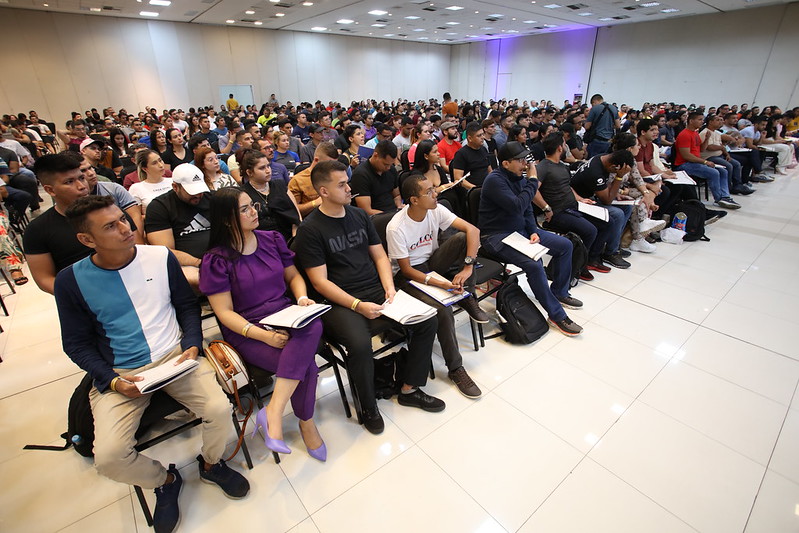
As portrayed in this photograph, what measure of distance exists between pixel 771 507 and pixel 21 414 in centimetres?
403

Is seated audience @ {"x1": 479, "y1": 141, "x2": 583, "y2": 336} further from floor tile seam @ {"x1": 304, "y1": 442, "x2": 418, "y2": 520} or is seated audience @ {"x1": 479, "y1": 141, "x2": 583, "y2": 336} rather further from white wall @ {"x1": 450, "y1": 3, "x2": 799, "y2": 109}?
white wall @ {"x1": 450, "y1": 3, "x2": 799, "y2": 109}

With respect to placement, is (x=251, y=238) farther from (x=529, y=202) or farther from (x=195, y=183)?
(x=529, y=202)

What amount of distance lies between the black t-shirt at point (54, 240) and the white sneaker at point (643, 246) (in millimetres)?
5165

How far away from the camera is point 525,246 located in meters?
2.91

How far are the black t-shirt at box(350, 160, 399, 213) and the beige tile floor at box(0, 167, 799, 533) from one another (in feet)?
4.55

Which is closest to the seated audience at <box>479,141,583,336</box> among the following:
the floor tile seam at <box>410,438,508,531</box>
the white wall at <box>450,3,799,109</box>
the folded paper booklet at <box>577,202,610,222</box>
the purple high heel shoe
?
the folded paper booklet at <box>577,202,610,222</box>

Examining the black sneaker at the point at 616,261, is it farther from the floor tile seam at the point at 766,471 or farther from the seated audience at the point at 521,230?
the floor tile seam at the point at 766,471

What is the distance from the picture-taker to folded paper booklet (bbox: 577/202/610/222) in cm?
356

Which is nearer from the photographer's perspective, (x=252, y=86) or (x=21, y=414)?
(x=21, y=414)

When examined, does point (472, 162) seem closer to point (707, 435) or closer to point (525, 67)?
point (707, 435)

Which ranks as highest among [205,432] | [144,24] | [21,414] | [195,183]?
[144,24]

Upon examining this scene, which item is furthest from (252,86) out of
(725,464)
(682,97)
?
(725,464)

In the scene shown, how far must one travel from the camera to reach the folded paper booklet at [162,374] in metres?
1.47

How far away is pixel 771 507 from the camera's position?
1.68m
